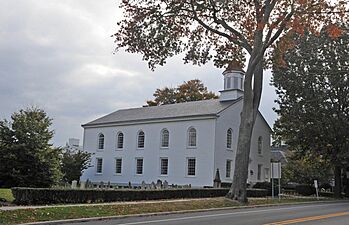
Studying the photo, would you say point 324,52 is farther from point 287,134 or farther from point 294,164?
point 294,164

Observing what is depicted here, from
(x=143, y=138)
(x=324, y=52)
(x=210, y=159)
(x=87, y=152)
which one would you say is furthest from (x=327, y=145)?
(x=87, y=152)

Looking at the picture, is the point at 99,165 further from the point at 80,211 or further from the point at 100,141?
the point at 80,211

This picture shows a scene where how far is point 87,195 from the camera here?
21641 millimetres

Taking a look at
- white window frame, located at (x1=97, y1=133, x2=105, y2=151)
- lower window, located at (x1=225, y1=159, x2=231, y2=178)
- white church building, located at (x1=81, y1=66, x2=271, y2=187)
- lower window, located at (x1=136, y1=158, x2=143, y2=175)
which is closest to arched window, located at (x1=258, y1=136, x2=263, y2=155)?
white church building, located at (x1=81, y1=66, x2=271, y2=187)

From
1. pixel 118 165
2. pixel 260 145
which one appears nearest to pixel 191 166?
pixel 260 145

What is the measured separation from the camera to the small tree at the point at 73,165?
1991 inches

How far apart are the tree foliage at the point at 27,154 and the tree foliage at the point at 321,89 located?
18.3 metres

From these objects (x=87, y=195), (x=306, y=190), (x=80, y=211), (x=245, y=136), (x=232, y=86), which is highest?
(x=232, y=86)

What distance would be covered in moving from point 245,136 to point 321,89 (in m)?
15.8

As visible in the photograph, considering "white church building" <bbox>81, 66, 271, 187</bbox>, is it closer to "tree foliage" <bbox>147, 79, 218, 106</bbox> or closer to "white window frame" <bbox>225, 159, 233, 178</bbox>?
"white window frame" <bbox>225, 159, 233, 178</bbox>

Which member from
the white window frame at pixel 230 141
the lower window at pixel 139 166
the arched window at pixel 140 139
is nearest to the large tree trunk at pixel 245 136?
the white window frame at pixel 230 141

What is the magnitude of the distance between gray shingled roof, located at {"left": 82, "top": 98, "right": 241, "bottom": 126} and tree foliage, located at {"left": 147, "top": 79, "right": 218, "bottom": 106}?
11.4 m

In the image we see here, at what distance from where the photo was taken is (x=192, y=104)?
51219mm

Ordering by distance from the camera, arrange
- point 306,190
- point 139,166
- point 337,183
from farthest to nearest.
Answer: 1. point 139,166
2. point 306,190
3. point 337,183
